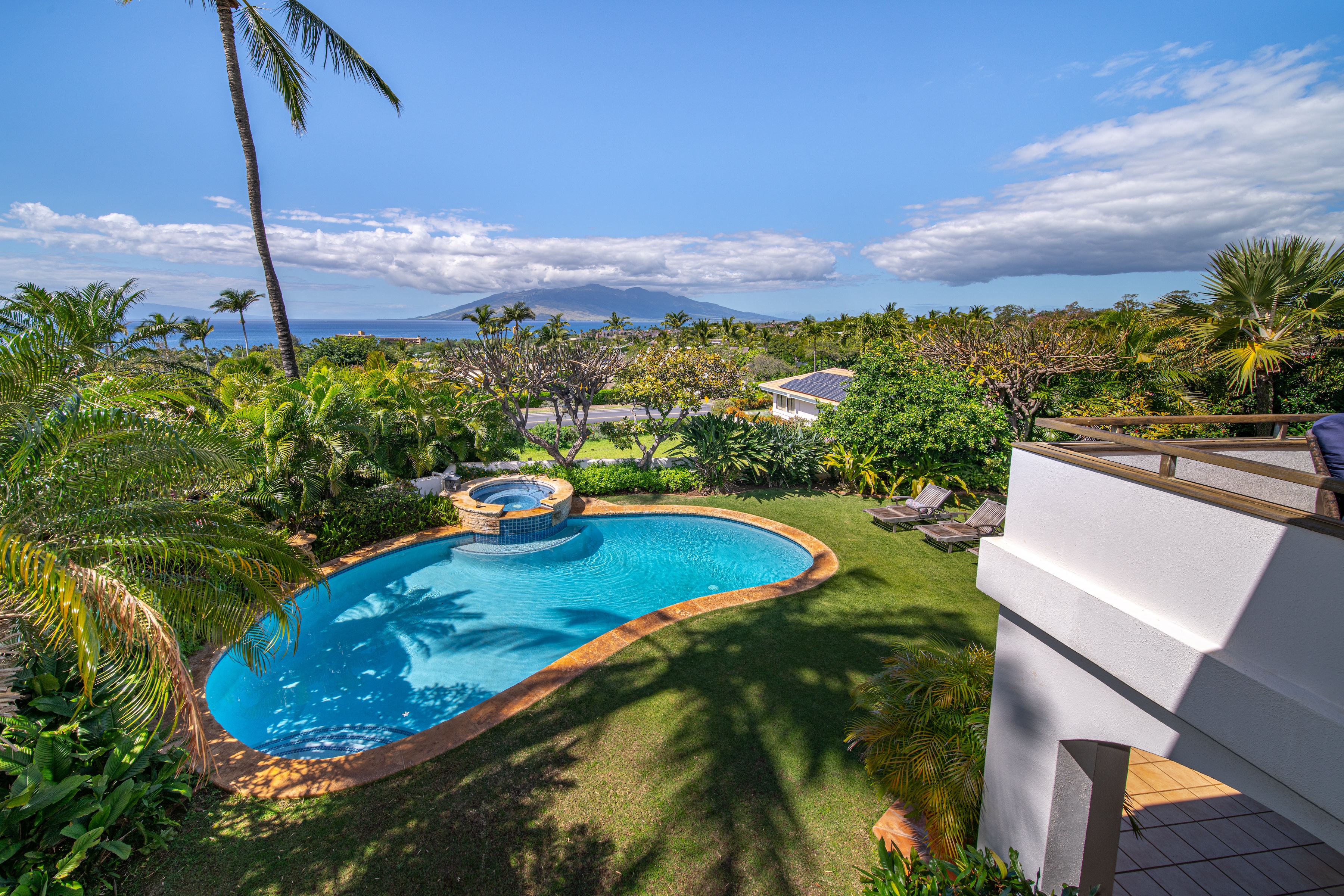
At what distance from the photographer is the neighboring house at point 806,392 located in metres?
23.2

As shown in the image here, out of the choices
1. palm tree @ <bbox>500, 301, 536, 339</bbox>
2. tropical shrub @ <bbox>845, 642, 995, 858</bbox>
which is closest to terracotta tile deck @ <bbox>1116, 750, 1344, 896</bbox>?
tropical shrub @ <bbox>845, 642, 995, 858</bbox>

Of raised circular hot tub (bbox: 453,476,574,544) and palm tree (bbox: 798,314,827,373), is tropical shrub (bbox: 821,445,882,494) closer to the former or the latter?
raised circular hot tub (bbox: 453,476,574,544)

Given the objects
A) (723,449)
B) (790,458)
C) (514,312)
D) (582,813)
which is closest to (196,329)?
(514,312)

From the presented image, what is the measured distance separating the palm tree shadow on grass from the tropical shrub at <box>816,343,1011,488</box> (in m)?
7.96

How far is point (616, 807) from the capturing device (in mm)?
5070

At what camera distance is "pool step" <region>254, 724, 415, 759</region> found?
6336 mm

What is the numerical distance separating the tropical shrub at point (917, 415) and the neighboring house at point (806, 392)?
6501 millimetres

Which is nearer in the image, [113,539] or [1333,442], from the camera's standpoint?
[1333,442]

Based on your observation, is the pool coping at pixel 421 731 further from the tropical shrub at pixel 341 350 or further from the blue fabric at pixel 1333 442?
the tropical shrub at pixel 341 350

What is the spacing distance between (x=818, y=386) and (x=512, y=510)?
55.2 feet

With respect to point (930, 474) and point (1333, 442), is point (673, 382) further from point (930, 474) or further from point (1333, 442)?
point (1333, 442)

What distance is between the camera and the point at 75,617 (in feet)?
10.5

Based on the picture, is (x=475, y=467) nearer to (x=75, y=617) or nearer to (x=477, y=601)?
(x=477, y=601)

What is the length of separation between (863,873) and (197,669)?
8528 mm
